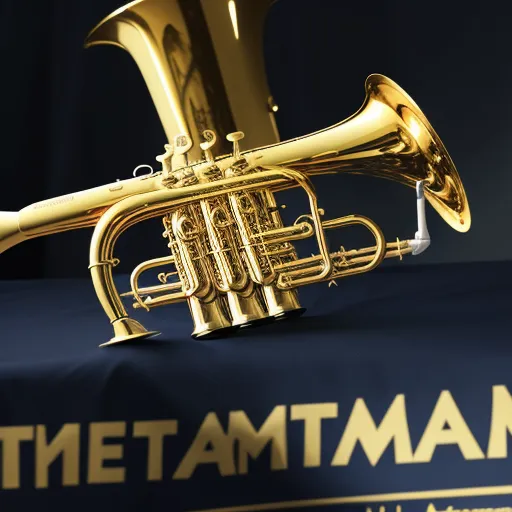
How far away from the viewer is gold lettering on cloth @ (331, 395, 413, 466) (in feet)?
3.42

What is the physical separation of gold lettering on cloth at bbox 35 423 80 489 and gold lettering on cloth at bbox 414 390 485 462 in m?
0.38

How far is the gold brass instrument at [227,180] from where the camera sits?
1.17m

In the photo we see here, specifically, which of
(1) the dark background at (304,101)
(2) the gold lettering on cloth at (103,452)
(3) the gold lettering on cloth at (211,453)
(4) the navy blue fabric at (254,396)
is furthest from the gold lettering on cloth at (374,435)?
(1) the dark background at (304,101)

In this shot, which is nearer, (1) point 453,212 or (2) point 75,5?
(1) point 453,212

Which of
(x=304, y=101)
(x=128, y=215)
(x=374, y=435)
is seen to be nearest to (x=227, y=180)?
(x=128, y=215)

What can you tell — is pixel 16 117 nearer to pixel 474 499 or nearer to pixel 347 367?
pixel 347 367

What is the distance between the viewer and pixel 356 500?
1.03 metres

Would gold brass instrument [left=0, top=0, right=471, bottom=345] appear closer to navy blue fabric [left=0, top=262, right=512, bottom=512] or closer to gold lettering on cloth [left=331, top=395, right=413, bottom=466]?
navy blue fabric [left=0, top=262, right=512, bottom=512]

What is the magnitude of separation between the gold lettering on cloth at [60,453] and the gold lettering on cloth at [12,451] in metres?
0.01

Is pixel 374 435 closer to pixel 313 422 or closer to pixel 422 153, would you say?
pixel 313 422

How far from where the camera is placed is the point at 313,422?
105cm

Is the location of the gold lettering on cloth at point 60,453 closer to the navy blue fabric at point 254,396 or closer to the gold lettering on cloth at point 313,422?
the navy blue fabric at point 254,396

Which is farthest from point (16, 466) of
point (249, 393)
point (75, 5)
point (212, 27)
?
point (75, 5)

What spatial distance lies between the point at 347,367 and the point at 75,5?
107 cm
